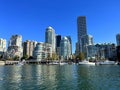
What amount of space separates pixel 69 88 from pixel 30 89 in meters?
9.07

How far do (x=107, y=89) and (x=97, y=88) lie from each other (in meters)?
2.44

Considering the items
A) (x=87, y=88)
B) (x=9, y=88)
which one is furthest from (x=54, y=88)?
(x=9, y=88)

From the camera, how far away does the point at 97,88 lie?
4762 cm

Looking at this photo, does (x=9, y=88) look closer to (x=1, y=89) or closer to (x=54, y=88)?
(x=1, y=89)

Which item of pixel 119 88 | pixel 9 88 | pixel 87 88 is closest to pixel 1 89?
pixel 9 88

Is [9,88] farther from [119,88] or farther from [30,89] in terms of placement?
[119,88]

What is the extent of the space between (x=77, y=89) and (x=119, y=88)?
387 inches

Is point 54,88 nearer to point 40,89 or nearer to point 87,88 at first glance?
point 40,89

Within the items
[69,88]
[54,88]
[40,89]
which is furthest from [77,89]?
[40,89]

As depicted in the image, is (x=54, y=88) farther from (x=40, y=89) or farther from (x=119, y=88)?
(x=119, y=88)

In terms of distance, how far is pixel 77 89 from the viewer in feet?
154

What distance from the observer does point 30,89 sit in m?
46.8

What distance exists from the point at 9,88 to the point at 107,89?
902 inches

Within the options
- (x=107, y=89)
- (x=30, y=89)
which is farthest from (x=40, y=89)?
(x=107, y=89)
